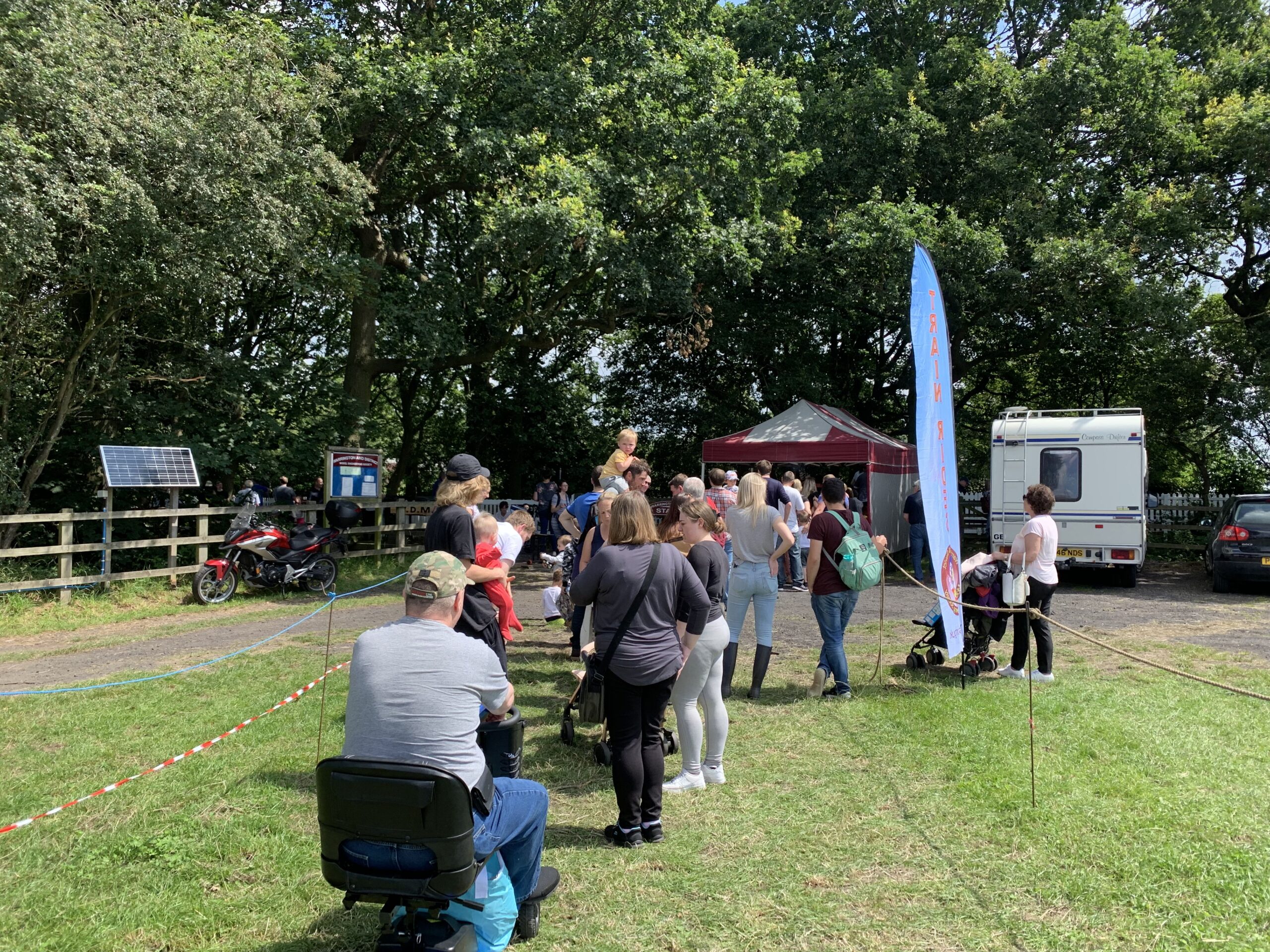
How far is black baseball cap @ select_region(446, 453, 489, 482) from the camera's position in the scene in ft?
16.0

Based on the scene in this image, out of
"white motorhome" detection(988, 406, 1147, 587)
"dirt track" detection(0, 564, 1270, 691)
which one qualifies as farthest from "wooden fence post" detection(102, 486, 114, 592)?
"white motorhome" detection(988, 406, 1147, 587)

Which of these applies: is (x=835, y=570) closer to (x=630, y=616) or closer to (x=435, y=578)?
(x=630, y=616)

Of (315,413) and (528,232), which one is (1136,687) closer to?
(528,232)

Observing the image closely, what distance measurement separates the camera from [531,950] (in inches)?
129

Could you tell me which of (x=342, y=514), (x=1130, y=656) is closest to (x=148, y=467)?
(x=342, y=514)

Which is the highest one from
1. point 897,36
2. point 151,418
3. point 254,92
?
point 897,36

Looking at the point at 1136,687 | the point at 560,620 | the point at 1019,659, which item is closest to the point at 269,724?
the point at 560,620

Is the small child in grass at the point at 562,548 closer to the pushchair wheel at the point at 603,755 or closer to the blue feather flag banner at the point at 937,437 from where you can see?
the pushchair wheel at the point at 603,755

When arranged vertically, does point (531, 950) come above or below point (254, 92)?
below

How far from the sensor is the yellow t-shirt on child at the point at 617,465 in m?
7.29

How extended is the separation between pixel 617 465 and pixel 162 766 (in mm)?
3875

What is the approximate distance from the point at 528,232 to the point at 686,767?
1026 centimetres

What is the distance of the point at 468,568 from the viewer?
4.62m

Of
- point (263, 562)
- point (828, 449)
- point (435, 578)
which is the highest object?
point (828, 449)
